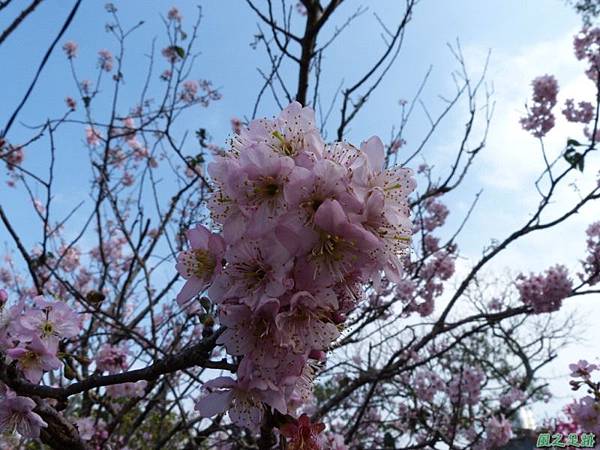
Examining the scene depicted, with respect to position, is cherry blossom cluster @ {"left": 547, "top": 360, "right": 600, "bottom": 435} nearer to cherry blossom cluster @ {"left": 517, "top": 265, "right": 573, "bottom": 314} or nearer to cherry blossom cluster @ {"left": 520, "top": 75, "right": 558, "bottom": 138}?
cherry blossom cluster @ {"left": 517, "top": 265, "right": 573, "bottom": 314}

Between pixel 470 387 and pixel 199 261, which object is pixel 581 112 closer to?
pixel 470 387

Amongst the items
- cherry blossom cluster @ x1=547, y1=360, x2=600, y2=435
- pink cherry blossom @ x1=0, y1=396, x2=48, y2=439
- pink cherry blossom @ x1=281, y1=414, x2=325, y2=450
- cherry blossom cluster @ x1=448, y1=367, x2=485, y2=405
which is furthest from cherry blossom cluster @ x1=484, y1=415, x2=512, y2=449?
pink cherry blossom @ x1=0, y1=396, x2=48, y2=439

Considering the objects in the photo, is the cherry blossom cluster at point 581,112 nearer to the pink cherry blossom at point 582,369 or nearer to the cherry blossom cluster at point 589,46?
the cherry blossom cluster at point 589,46

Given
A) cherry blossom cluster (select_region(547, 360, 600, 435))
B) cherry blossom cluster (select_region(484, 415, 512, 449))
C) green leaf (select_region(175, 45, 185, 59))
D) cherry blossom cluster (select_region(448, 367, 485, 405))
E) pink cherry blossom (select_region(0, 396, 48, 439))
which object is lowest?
pink cherry blossom (select_region(0, 396, 48, 439))

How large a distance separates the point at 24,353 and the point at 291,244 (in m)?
0.86

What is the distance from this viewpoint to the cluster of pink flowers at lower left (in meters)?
1.30

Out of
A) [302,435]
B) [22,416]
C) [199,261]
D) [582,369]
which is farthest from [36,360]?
[582,369]

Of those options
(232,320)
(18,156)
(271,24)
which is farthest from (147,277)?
(18,156)

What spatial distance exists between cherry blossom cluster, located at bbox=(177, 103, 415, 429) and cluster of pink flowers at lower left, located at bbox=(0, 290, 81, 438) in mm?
571

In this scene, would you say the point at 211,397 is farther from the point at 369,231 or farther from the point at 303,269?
the point at 369,231

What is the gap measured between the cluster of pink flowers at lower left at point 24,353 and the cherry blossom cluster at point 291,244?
1.87 ft

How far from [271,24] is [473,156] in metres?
1.87

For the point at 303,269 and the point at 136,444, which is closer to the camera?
the point at 303,269

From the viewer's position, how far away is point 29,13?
2133mm
